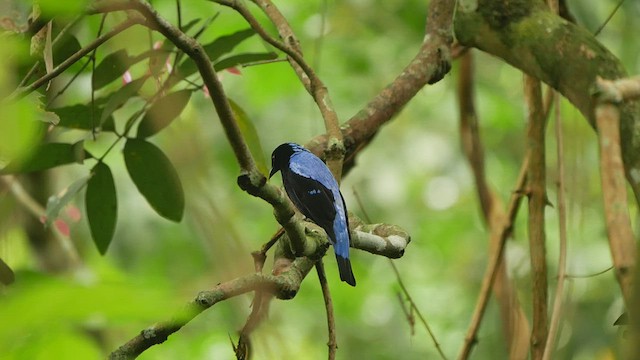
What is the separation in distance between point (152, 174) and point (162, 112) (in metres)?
0.20

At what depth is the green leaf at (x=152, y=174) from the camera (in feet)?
8.71

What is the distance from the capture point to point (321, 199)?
2.38m

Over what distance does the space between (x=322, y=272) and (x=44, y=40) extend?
81 cm

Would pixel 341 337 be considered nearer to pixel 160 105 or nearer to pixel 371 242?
pixel 160 105

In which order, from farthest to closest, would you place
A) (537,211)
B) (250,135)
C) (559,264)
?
(537,211), (250,135), (559,264)

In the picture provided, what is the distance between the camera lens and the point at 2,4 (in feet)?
2.58

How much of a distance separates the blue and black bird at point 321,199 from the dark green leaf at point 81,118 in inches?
21.6

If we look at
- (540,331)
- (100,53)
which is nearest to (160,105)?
(100,53)

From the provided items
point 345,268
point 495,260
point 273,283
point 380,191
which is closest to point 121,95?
point 345,268

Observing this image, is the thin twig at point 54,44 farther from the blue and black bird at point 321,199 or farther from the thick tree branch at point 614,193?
the thick tree branch at point 614,193

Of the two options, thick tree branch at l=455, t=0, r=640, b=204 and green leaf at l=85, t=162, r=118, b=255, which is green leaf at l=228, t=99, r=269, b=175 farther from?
thick tree branch at l=455, t=0, r=640, b=204

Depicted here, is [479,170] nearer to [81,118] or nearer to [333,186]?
[333,186]

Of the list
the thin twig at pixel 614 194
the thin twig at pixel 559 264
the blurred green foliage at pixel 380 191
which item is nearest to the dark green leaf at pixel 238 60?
the blurred green foliage at pixel 380 191

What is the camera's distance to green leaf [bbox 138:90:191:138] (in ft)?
8.34
